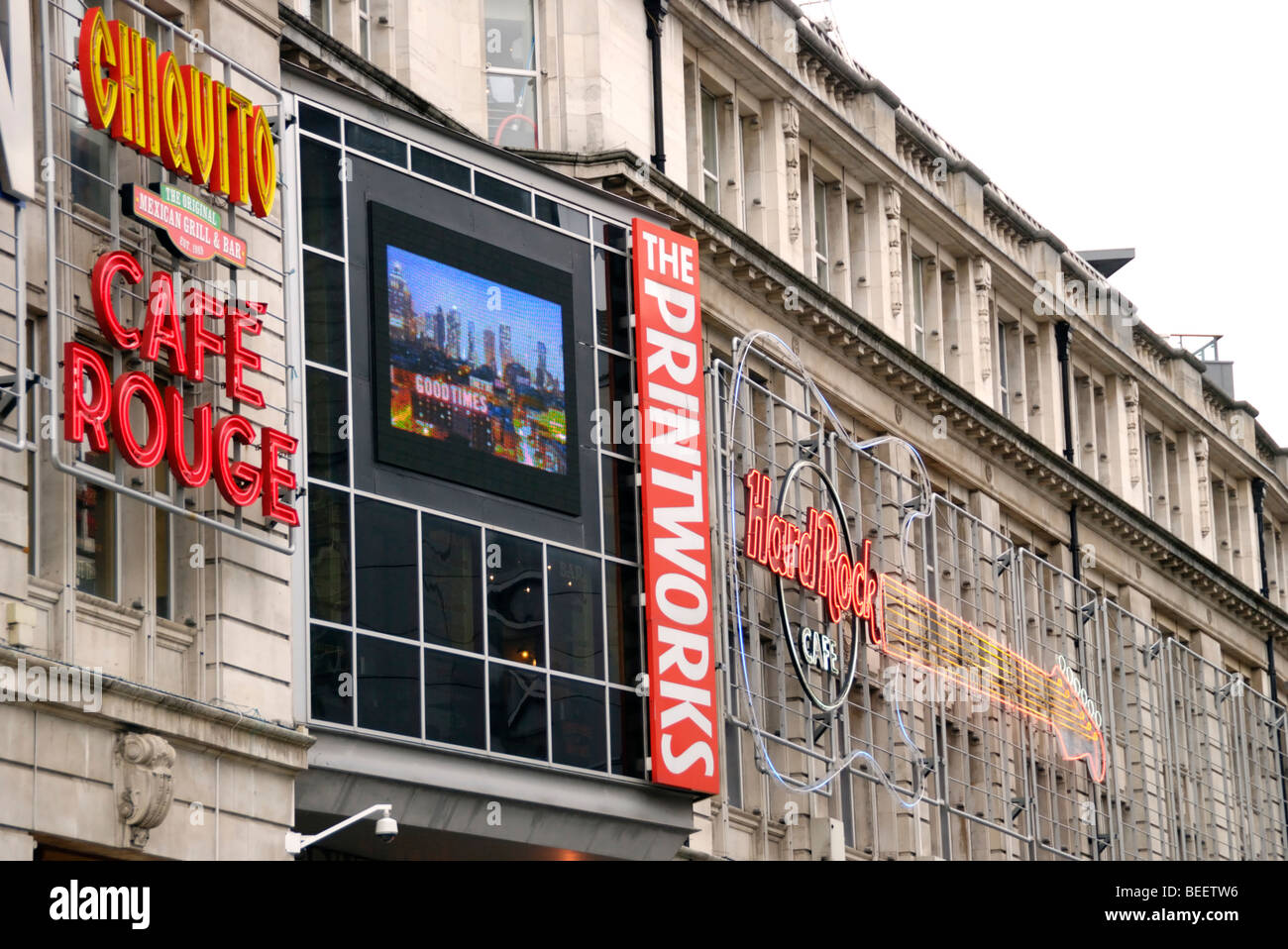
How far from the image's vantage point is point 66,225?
28719 mm

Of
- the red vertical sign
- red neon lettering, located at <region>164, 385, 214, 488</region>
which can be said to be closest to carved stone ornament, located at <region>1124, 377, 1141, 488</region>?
the red vertical sign

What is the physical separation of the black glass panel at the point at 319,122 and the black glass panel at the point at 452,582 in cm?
539

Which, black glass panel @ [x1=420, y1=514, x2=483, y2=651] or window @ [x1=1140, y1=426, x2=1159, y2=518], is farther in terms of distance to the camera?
window @ [x1=1140, y1=426, x2=1159, y2=518]

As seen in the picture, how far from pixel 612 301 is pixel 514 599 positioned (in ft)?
20.3

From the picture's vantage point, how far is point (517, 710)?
3475 cm

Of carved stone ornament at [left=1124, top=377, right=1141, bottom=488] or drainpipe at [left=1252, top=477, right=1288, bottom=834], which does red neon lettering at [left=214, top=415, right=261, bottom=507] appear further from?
drainpipe at [left=1252, top=477, right=1288, bottom=834]

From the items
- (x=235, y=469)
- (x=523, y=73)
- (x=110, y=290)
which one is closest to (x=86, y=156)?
(x=110, y=290)

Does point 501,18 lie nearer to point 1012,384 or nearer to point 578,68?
point 578,68

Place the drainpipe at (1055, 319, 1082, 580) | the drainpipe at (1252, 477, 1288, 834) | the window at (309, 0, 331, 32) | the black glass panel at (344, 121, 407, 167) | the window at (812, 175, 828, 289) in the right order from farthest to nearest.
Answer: the drainpipe at (1252, 477, 1288, 834)
the drainpipe at (1055, 319, 1082, 580)
the window at (812, 175, 828, 289)
the window at (309, 0, 331, 32)
the black glass panel at (344, 121, 407, 167)

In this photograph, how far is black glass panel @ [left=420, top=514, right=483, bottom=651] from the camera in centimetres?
3356

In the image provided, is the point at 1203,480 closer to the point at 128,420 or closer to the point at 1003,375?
the point at 1003,375

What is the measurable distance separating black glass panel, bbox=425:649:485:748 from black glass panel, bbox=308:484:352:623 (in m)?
1.72

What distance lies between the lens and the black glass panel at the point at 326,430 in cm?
3253

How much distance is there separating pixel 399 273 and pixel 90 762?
9.65 m
